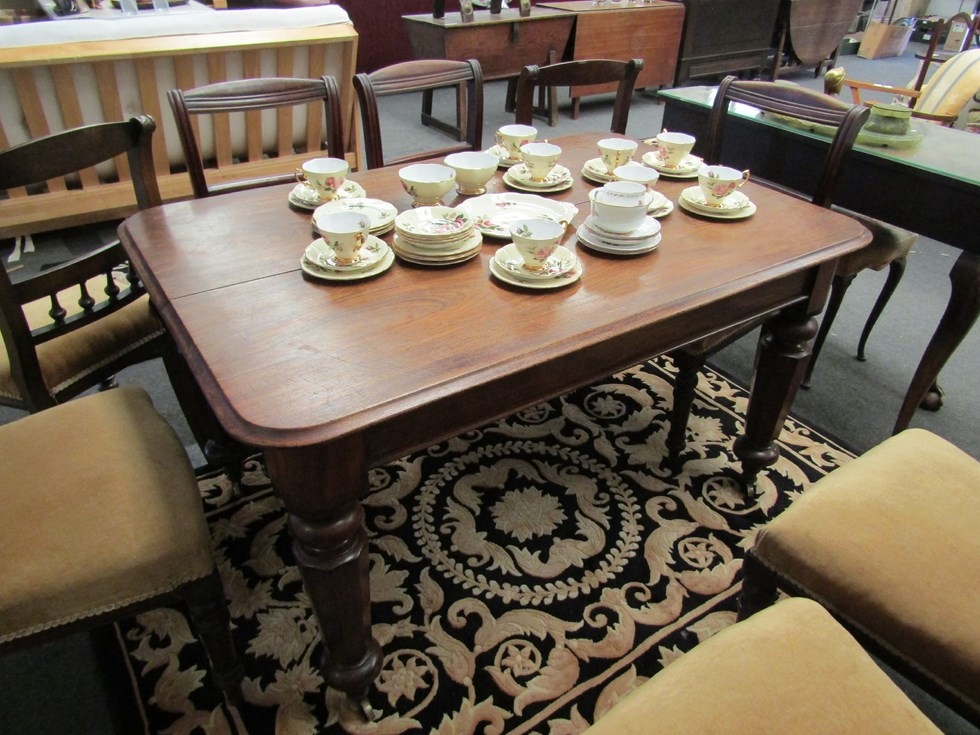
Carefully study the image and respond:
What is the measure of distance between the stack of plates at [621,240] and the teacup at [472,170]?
0.91 ft

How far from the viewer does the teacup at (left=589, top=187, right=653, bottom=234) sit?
113 centimetres

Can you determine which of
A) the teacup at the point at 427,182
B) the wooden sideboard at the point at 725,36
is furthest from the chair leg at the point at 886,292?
the wooden sideboard at the point at 725,36

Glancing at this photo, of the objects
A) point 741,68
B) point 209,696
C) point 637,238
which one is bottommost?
point 209,696

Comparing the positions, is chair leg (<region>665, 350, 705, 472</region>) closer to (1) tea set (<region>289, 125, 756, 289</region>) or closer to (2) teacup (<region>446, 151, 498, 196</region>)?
(1) tea set (<region>289, 125, 756, 289</region>)

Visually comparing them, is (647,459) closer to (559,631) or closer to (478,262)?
(559,631)

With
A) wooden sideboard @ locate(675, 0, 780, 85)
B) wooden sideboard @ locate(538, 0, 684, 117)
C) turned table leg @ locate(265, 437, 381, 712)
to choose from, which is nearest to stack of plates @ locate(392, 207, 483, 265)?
turned table leg @ locate(265, 437, 381, 712)

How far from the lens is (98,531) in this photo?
90 cm

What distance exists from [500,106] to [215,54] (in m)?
2.75

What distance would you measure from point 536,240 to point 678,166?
0.68m

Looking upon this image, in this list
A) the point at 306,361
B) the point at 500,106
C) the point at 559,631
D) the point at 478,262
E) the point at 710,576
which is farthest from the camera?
the point at 500,106

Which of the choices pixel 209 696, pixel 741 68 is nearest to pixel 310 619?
pixel 209 696

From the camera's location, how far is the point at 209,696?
119 cm

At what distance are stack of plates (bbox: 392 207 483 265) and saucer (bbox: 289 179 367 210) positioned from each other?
0.21 metres

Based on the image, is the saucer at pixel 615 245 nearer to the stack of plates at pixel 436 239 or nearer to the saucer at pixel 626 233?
the saucer at pixel 626 233
